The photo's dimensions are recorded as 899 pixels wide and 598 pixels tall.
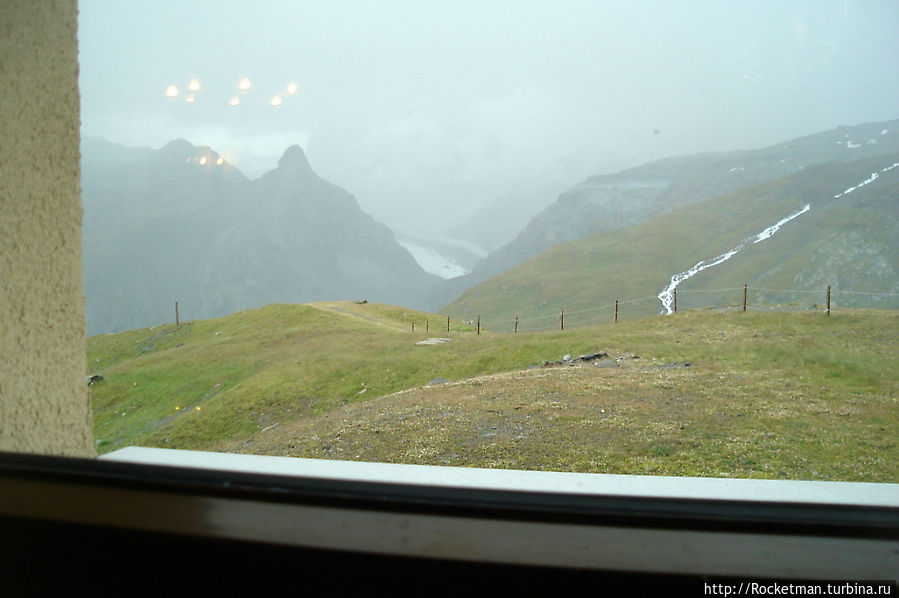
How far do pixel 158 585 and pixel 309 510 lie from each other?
0.39 m

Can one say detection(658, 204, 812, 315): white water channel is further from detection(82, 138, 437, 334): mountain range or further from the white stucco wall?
the white stucco wall

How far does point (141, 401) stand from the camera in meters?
18.2

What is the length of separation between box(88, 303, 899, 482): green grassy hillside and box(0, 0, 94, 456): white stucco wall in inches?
24.0

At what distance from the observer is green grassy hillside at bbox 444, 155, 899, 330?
212 feet

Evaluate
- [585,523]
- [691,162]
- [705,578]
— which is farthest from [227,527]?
[691,162]

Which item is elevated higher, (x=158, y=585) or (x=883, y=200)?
(x=883, y=200)

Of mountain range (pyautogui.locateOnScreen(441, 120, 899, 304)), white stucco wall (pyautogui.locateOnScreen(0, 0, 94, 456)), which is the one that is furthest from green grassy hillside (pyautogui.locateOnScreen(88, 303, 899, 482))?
mountain range (pyautogui.locateOnScreen(441, 120, 899, 304))

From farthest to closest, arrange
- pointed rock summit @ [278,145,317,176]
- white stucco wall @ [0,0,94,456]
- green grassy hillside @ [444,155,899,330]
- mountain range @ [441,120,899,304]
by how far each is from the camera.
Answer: pointed rock summit @ [278,145,317,176]
mountain range @ [441,120,899,304]
green grassy hillside @ [444,155,899,330]
white stucco wall @ [0,0,94,456]

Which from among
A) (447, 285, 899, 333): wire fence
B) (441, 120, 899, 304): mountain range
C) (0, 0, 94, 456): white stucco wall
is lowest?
(447, 285, 899, 333): wire fence

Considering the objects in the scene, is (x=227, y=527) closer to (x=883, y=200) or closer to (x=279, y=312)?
(x=279, y=312)

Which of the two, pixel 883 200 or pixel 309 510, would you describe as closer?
pixel 309 510

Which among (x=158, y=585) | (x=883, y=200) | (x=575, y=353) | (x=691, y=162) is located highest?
(x=691, y=162)

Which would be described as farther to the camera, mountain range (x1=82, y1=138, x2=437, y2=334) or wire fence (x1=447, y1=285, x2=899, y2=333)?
wire fence (x1=447, y1=285, x2=899, y2=333)

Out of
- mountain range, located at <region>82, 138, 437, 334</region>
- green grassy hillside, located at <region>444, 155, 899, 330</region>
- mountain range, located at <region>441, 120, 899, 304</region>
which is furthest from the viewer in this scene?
mountain range, located at <region>441, 120, 899, 304</region>
